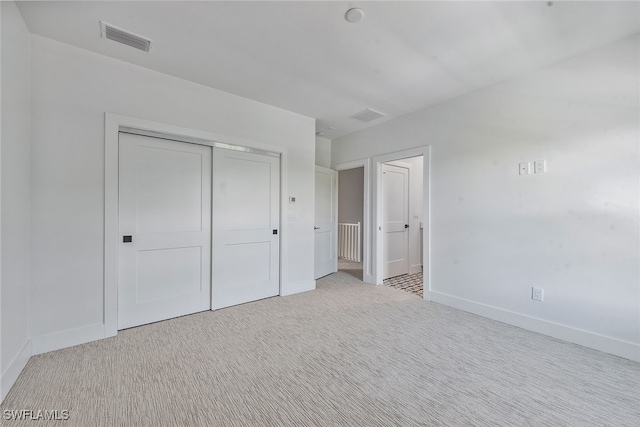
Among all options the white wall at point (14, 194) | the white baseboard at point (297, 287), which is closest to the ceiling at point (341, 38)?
the white wall at point (14, 194)

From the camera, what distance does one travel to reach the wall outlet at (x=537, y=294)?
2609 mm

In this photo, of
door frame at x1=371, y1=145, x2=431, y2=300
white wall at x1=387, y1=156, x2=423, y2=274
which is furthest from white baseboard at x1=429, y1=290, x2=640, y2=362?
white wall at x1=387, y1=156, x2=423, y2=274

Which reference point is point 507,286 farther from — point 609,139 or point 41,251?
Answer: point 41,251

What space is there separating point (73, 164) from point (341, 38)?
254 cm

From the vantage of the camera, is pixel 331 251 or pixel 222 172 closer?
pixel 222 172

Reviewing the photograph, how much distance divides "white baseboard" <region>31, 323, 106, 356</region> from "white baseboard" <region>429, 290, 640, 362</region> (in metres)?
3.73

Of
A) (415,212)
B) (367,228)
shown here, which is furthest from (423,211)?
(415,212)

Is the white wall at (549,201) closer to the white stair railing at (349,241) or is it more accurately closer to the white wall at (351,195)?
the white stair railing at (349,241)

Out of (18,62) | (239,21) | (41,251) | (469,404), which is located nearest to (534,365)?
(469,404)

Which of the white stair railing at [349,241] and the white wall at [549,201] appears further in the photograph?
the white stair railing at [349,241]

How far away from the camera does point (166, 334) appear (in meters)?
2.50

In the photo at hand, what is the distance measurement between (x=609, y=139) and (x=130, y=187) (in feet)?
14.3

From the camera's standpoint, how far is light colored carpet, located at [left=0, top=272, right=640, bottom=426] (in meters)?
1.52

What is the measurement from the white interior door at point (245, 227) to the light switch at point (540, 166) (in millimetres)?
2920
